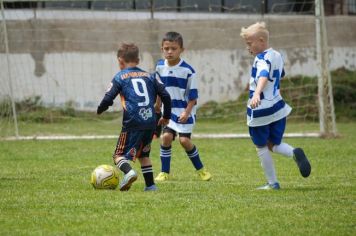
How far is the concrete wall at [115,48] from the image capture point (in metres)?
18.7

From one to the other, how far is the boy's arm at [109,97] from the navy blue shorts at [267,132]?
1.34 meters

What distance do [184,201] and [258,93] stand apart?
51.4 inches

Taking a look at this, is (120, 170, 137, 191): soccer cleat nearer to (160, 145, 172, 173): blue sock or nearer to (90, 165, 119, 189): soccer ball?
(90, 165, 119, 189): soccer ball

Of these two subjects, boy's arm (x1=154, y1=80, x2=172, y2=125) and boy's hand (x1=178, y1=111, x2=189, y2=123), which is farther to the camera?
boy's hand (x1=178, y1=111, x2=189, y2=123)

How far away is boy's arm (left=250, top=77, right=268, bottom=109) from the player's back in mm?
974

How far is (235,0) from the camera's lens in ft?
70.8

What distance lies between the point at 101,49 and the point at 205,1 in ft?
10.9

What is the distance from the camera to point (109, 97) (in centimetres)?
781

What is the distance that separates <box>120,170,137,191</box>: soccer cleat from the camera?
7.74 m

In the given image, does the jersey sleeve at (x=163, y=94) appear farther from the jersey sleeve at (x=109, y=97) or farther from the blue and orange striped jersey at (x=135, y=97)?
the jersey sleeve at (x=109, y=97)

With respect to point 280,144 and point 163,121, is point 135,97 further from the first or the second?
point 280,144

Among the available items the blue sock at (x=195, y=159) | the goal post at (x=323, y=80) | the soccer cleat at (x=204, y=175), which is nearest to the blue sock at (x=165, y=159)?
the blue sock at (x=195, y=159)

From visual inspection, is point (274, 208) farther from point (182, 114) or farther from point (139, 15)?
point (139, 15)

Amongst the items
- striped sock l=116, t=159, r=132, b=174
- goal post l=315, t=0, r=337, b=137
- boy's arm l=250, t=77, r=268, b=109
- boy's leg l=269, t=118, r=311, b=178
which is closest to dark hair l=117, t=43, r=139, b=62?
striped sock l=116, t=159, r=132, b=174
